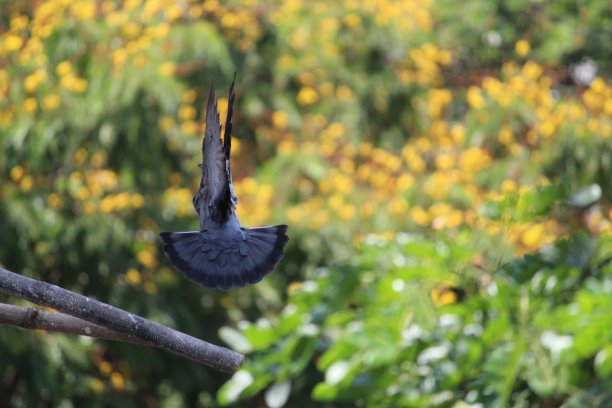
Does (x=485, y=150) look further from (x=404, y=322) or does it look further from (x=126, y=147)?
(x=404, y=322)

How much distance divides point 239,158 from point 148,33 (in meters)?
0.85

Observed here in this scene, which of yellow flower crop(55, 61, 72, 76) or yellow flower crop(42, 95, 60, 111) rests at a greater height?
yellow flower crop(55, 61, 72, 76)

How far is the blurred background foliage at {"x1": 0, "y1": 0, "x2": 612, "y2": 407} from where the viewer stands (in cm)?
308

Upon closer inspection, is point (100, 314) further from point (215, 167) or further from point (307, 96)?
point (307, 96)

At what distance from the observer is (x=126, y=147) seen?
462 cm

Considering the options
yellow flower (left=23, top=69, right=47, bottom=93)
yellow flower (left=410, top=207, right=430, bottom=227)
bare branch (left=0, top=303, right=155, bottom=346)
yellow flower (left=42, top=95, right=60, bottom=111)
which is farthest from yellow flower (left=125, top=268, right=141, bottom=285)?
bare branch (left=0, top=303, right=155, bottom=346)

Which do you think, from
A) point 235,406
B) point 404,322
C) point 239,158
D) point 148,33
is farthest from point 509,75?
point 404,322

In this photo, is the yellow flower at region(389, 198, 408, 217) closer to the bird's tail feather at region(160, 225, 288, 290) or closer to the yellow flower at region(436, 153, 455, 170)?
the yellow flower at region(436, 153, 455, 170)

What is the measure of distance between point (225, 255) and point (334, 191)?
3257 mm

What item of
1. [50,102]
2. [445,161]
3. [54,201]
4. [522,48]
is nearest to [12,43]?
[50,102]

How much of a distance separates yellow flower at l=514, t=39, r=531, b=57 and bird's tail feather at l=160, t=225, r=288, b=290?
14.3ft

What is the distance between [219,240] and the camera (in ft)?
6.16

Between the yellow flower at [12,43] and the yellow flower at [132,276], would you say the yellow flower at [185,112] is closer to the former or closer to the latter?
the yellow flower at [12,43]

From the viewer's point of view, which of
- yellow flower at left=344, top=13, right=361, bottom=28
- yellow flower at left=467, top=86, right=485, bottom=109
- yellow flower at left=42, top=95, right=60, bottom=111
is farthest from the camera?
yellow flower at left=344, top=13, right=361, bottom=28
